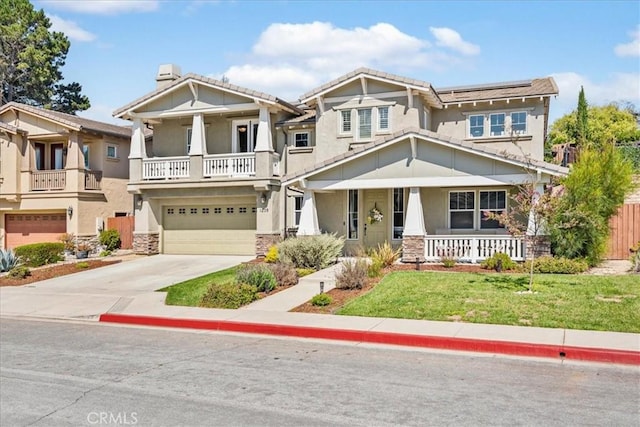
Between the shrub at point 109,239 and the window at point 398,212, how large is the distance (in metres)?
13.1

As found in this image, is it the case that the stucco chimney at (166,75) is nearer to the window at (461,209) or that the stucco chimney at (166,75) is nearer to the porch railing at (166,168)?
the porch railing at (166,168)

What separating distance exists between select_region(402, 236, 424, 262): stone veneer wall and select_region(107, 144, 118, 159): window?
16.7 m

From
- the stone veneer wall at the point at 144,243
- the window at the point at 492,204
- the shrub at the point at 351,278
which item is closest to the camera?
the shrub at the point at 351,278

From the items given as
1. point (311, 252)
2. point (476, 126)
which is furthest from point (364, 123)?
point (311, 252)

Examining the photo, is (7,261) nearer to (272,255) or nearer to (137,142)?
(137,142)

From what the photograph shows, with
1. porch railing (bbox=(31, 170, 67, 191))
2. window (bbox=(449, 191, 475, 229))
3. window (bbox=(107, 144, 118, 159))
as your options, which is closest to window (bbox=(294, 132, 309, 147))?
window (bbox=(449, 191, 475, 229))

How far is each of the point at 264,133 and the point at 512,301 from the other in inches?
537

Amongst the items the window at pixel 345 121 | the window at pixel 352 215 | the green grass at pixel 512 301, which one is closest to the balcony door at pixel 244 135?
the window at pixel 345 121

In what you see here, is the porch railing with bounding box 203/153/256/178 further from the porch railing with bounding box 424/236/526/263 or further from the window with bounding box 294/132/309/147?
the porch railing with bounding box 424/236/526/263

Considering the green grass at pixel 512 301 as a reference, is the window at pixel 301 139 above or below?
above

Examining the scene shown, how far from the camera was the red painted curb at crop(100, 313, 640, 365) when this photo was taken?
29.7ft

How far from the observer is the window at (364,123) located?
2306 cm

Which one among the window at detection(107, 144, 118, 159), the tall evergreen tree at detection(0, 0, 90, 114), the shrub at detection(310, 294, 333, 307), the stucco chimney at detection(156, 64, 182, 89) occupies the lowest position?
the shrub at detection(310, 294, 333, 307)

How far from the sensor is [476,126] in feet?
74.9
